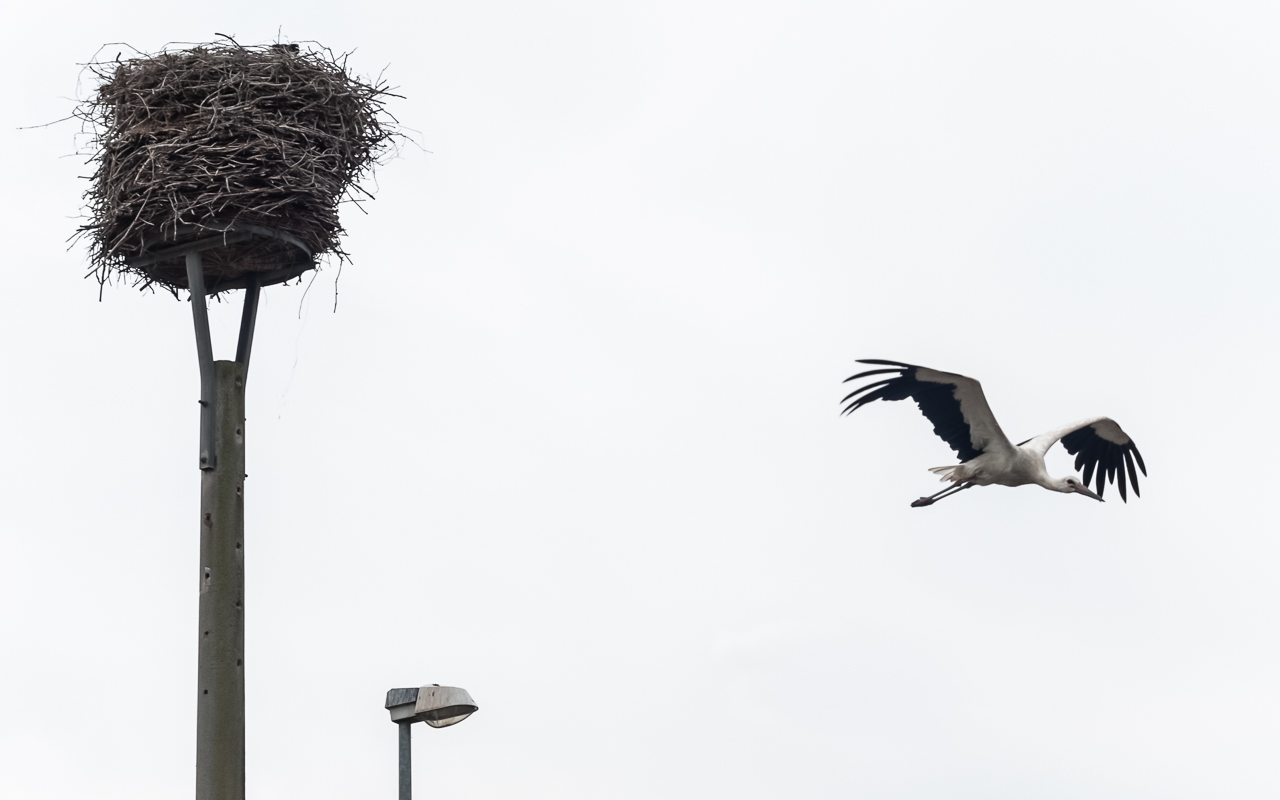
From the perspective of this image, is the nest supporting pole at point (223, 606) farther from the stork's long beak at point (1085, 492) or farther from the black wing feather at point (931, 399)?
the stork's long beak at point (1085, 492)

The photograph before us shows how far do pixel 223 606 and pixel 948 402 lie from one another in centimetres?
402

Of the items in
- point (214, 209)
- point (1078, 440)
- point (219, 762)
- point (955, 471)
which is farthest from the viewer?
point (1078, 440)

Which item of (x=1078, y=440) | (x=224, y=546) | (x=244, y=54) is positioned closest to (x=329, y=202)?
(x=244, y=54)

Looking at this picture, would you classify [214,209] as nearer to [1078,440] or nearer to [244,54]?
[244,54]

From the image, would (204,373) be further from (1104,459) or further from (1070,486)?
(1104,459)

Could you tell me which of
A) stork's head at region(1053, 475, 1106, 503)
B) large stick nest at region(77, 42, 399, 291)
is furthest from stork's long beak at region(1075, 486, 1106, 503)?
large stick nest at region(77, 42, 399, 291)

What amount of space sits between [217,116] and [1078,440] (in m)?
5.61

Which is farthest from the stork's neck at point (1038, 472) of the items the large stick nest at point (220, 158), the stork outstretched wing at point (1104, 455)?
the large stick nest at point (220, 158)

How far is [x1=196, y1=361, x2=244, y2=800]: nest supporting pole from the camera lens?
585 cm

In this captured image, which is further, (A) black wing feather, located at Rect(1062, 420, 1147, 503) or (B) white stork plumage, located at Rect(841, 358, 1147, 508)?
(A) black wing feather, located at Rect(1062, 420, 1147, 503)

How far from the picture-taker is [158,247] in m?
6.58

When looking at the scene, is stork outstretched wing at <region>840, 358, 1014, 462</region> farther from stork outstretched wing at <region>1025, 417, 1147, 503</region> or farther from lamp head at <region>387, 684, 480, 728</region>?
lamp head at <region>387, 684, 480, 728</region>

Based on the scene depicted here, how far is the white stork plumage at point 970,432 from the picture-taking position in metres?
7.82

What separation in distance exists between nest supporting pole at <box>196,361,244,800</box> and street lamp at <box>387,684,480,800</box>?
108cm
